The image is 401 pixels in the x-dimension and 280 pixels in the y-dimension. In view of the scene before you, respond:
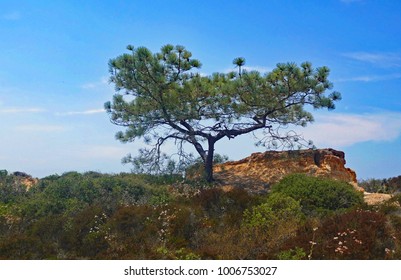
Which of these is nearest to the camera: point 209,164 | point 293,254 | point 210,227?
point 293,254

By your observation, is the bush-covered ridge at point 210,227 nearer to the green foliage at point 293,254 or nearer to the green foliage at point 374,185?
the green foliage at point 293,254

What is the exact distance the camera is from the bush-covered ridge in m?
9.28

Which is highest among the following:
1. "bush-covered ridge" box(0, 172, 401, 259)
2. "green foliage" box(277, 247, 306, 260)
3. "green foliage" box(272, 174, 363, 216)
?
"green foliage" box(272, 174, 363, 216)

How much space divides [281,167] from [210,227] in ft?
34.6

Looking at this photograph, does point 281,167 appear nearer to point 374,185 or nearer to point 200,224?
point 374,185

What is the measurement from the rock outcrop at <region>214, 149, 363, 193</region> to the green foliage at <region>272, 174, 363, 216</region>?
5.56m

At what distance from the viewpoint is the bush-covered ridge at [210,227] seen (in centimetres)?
928

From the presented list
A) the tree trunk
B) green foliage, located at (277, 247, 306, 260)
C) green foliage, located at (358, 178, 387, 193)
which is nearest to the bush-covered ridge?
green foliage, located at (277, 247, 306, 260)

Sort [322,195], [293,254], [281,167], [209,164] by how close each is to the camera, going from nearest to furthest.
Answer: [293,254], [322,195], [209,164], [281,167]

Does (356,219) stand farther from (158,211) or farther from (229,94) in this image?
(229,94)

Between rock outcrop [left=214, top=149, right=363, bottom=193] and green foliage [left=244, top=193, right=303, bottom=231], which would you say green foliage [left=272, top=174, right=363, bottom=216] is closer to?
green foliage [left=244, top=193, right=303, bottom=231]

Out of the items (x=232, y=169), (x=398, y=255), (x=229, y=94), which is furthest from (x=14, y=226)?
(x=232, y=169)

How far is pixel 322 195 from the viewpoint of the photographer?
13.4m

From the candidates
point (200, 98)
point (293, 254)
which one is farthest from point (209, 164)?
point (293, 254)
